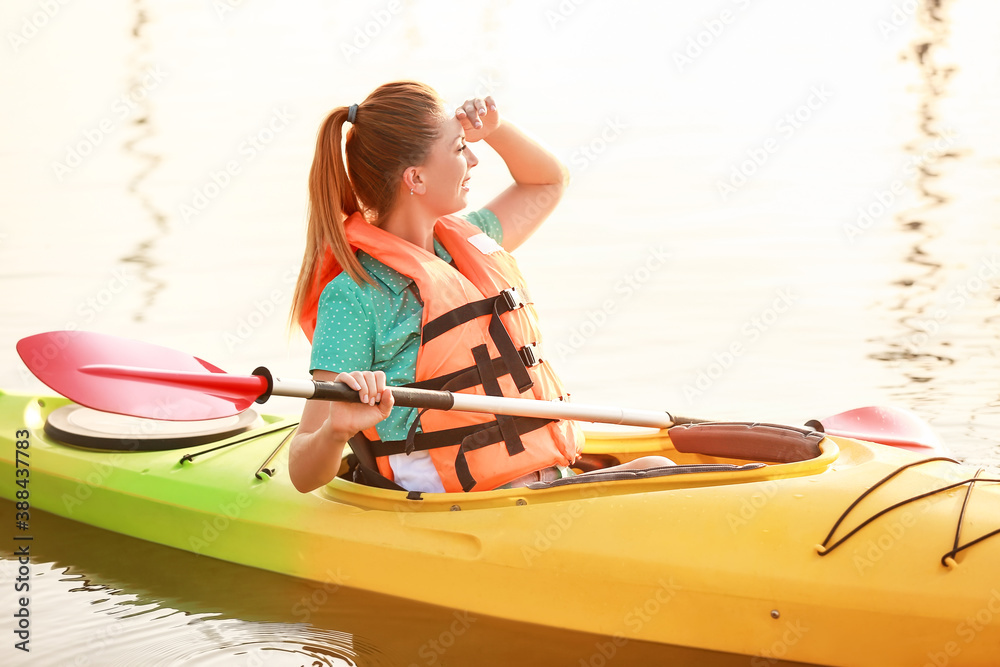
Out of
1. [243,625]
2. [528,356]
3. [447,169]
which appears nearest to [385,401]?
[528,356]

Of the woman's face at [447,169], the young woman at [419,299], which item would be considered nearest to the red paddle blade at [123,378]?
the young woman at [419,299]

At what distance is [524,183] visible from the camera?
9.31 ft

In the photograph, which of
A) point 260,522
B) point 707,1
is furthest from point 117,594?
point 707,1

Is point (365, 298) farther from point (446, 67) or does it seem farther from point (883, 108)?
point (446, 67)

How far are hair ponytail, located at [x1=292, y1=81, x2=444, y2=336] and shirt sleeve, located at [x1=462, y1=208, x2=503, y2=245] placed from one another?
13.7 inches

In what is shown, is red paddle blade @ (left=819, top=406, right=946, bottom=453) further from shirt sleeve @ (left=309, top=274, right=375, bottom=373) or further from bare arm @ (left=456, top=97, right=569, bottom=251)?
shirt sleeve @ (left=309, top=274, right=375, bottom=373)

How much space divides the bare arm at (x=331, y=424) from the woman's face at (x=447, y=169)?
1.61 ft

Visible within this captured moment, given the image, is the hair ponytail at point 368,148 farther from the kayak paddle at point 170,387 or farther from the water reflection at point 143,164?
the water reflection at point 143,164

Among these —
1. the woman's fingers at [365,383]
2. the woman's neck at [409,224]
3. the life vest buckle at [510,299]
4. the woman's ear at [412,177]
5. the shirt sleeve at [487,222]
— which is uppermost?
the woman's ear at [412,177]

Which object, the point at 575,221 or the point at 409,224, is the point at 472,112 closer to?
the point at 409,224

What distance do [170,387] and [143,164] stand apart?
6177mm

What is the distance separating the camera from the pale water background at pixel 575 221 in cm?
Result: 279

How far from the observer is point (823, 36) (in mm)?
11680

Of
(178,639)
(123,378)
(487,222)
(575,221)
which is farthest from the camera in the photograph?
(575,221)
